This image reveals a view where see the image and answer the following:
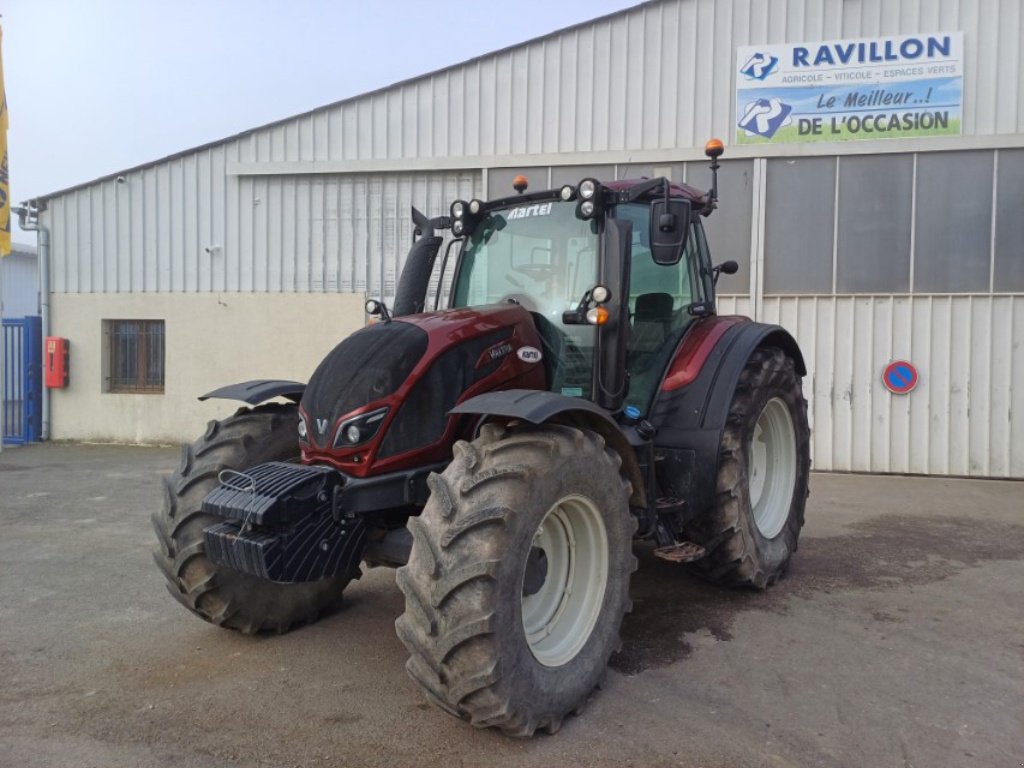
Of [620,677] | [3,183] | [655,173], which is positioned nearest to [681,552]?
[620,677]

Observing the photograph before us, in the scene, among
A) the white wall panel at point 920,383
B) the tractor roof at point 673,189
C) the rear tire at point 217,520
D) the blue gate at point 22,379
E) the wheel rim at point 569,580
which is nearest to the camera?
the wheel rim at point 569,580

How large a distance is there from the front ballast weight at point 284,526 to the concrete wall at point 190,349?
8.34 meters

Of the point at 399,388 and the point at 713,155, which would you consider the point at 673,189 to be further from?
the point at 399,388

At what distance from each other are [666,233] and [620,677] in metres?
2.11

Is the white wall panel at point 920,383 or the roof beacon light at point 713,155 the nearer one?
the roof beacon light at point 713,155

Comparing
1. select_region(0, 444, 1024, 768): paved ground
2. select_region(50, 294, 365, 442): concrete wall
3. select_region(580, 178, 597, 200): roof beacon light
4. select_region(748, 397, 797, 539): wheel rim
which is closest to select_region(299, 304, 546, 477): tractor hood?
select_region(580, 178, 597, 200): roof beacon light

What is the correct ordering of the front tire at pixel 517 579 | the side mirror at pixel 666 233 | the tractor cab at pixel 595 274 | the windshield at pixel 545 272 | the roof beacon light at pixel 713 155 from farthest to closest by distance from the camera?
the roof beacon light at pixel 713 155, the windshield at pixel 545 272, the tractor cab at pixel 595 274, the side mirror at pixel 666 233, the front tire at pixel 517 579

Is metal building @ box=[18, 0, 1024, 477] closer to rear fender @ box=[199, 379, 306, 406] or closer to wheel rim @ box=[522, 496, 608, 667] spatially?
rear fender @ box=[199, 379, 306, 406]

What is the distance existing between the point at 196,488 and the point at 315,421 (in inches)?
27.0

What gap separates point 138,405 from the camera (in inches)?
483

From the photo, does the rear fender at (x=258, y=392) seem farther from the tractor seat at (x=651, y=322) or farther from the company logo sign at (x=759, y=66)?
the company logo sign at (x=759, y=66)

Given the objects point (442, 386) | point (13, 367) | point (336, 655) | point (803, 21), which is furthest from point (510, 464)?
point (13, 367)

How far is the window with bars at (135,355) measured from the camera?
12.4 m

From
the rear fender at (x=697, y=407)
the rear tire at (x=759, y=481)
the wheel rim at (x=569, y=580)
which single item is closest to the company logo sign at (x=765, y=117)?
the rear tire at (x=759, y=481)
